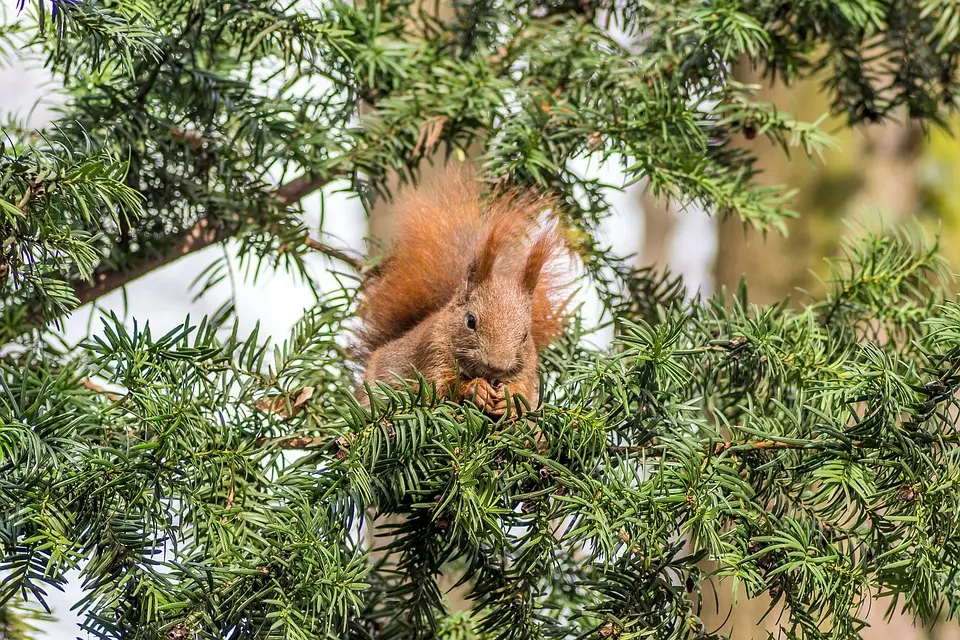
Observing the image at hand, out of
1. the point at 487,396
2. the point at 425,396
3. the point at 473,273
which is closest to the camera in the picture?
the point at 425,396

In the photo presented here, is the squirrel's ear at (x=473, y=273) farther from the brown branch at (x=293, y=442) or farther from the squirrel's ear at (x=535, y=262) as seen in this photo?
the brown branch at (x=293, y=442)

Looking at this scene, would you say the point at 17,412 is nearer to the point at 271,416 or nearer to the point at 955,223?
the point at 271,416

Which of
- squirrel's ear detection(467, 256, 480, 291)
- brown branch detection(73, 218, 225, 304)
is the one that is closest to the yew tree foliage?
brown branch detection(73, 218, 225, 304)

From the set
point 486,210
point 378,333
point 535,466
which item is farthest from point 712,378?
point 378,333

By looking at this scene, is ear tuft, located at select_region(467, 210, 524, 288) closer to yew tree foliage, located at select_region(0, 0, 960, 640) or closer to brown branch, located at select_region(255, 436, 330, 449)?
yew tree foliage, located at select_region(0, 0, 960, 640)

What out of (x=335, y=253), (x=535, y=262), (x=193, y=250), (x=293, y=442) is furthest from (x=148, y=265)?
(x=535, y=262)

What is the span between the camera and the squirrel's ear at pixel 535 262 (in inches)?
42.7

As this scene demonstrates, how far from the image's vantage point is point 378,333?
1195 millimetres

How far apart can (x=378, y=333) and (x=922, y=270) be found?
651 millimetres

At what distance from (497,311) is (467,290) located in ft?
0.20

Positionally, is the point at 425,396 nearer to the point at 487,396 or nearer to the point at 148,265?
the point at 487,396

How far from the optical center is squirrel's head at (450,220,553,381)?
3.61 ft

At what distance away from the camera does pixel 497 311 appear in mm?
1112

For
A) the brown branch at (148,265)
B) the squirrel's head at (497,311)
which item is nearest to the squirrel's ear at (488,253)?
the squirrel's head at (497,311)
